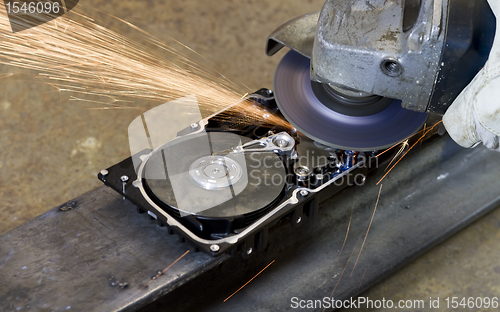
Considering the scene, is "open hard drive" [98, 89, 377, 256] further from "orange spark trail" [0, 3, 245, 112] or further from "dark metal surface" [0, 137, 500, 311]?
"orange spark trail" [0, 3, 245, 112]

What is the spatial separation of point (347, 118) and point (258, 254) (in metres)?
0.75

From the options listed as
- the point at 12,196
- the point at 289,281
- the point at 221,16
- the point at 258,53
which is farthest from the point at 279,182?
the point at 221,16

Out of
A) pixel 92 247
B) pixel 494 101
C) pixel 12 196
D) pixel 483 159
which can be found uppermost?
pixel 494 101

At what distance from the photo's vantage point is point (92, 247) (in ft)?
6.75

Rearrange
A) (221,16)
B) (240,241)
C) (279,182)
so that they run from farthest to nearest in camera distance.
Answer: (221,16) → (279,182) → (240,241)

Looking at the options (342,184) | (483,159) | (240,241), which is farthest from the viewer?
(483,159)

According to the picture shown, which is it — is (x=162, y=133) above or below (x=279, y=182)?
below

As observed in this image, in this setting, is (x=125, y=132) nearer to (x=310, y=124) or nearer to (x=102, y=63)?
(x=102, y=63)

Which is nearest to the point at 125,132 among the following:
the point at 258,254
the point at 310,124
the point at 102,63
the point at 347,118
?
the point at 102,63

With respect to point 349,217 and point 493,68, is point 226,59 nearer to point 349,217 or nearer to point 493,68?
point 349,217

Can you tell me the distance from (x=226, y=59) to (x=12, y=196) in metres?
1.73

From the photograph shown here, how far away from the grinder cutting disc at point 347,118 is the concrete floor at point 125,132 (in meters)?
0.79

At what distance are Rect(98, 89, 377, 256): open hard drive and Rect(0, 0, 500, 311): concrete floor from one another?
74 centimetres

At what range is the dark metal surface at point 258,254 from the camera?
1928 mm
